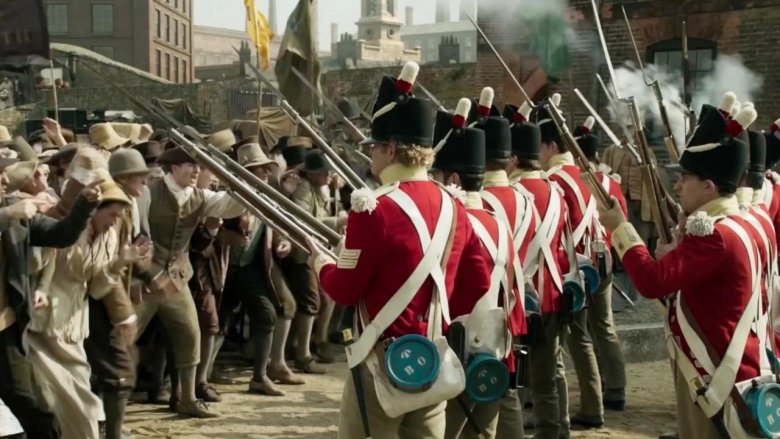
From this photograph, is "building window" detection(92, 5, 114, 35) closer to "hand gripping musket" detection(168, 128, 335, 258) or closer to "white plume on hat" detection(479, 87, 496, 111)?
"white plume on hat" detection(479, 87, 496, 111)

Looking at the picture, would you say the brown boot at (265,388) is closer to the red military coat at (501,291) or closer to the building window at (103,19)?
the red military coat at (501,291)

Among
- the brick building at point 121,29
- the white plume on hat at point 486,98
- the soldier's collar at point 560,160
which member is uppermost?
the brick building at point 121,29

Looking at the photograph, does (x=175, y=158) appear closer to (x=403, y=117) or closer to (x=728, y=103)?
(x=403, y=117)

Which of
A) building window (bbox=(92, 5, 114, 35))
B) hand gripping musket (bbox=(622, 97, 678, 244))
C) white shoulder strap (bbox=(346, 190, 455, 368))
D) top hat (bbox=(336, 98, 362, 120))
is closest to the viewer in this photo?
white shoulder strap (bbox=(346, 190, 455, 368))

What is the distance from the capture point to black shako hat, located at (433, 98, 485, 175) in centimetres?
554

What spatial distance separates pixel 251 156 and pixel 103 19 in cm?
6337

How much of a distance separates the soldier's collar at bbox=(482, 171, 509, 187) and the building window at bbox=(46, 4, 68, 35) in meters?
66.7

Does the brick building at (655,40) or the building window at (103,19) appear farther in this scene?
the building window at (103,19)

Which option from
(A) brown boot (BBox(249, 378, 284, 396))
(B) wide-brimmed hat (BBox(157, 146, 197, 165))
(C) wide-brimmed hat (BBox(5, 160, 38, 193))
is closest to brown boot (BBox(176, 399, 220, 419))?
(A) brown boot (BBox(249, 378, 284, 396))

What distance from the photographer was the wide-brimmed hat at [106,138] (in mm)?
9030

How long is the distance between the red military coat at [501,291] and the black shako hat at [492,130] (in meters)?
0.87

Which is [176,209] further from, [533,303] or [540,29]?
[540,29]

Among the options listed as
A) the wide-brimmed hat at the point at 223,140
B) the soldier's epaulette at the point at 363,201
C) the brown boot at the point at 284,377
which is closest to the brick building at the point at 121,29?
the wide-brimmed hat at the point at 223,140

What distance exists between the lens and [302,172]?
9352 mm
